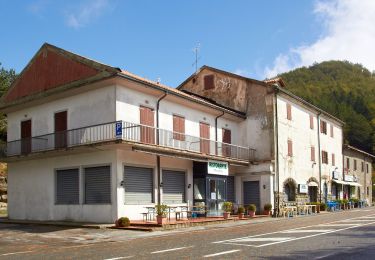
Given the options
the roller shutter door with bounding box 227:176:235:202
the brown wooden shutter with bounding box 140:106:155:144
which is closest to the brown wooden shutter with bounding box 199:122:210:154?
the brown wooden shutter with bounding box 140:106:155:144

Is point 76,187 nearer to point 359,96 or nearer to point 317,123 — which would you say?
point 317,123

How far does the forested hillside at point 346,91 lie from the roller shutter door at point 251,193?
35851 millimetres

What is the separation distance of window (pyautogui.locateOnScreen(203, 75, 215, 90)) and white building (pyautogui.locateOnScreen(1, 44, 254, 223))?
207 inches

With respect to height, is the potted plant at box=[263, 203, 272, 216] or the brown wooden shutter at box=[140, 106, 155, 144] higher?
the brown wooden shutter at box=[140, 106, 155, 144]

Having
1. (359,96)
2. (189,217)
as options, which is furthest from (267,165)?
(359,96)

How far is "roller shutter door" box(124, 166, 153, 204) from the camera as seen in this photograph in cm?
2194

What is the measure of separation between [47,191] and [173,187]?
6.57 m

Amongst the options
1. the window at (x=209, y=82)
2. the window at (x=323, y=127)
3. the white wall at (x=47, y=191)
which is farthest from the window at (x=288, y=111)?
the white wall at (x=47, y=191)

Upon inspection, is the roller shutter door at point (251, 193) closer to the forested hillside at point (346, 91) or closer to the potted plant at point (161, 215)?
the potted plant at point (161, 215)

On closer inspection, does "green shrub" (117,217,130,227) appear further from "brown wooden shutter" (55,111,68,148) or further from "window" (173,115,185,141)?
"window" (173,115,185,141)

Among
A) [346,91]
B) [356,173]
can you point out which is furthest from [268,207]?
[346,91]

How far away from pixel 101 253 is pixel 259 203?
64.6 feet

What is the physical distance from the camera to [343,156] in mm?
45156

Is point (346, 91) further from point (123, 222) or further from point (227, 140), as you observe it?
point (123, 222)
